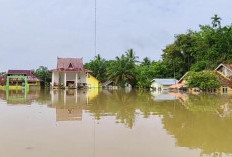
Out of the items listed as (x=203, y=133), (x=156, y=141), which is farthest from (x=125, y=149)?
(x=203, y=133)

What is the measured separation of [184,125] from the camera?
35.7ft

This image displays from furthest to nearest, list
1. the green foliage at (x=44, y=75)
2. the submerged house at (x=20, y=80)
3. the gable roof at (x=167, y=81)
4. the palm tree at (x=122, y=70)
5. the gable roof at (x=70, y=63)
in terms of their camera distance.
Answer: the green foliage at (x=44, y=75) < the submerged house at (x=20, y=80) < the palm tree at (x=122, y=70) < the gable roof at (x=167, y=81) < the gable roof at (x=70, y=63)

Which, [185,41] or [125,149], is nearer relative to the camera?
[125,149]

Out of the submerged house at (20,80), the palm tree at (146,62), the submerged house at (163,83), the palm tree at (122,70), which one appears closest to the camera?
the submerged house at (163,83)

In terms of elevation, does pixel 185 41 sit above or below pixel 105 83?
above

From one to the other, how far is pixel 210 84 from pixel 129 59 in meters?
19.6

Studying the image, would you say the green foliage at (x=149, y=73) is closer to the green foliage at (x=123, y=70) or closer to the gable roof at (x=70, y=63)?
the green foliage at (x=123, y=70)

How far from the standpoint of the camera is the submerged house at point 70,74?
5053cm

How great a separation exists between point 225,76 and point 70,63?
24.8 meters

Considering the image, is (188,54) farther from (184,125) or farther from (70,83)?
(184,125)

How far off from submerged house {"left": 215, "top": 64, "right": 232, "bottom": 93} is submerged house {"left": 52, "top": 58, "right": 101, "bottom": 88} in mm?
21010

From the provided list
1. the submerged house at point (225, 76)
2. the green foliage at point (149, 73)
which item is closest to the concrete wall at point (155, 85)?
the green foliage at point (149, 73)

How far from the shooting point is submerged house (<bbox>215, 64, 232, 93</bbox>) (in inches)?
1476

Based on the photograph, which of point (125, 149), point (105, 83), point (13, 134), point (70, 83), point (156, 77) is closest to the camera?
point (125, 149)
